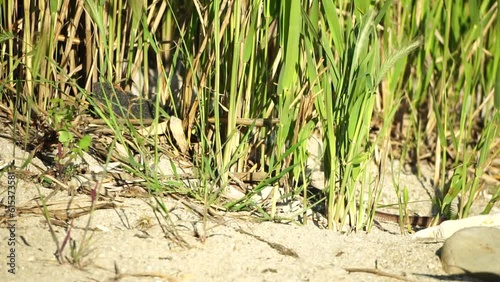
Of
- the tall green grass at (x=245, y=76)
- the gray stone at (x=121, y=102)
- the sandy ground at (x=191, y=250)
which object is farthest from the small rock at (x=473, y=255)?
the gray stone at (x=121, y=102)

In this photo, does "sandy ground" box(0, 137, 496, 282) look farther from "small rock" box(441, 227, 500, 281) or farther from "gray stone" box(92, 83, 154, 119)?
"gray stone" box(92, 83, 154, 119)

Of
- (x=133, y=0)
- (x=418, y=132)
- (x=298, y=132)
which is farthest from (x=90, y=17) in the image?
(x=418, y=132)

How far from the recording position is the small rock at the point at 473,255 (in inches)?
89.8

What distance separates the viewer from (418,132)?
335cm

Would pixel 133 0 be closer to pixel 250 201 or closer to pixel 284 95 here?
pixel 284 95

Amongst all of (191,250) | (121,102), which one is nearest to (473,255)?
(191,250)

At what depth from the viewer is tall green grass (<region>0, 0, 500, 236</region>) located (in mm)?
2416

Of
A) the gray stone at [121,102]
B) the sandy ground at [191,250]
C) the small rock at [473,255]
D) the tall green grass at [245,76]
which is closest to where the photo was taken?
the sandy ground at [191,250]

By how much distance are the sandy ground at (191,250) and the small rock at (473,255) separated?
3 cm

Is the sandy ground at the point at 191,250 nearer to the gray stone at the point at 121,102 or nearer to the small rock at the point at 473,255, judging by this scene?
the small rock at the point at 473,255

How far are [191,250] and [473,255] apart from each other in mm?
836

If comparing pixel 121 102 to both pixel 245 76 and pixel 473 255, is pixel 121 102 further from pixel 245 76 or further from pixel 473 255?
pixel 473 255

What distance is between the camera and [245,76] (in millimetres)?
2652

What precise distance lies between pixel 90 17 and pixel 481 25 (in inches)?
60.3
